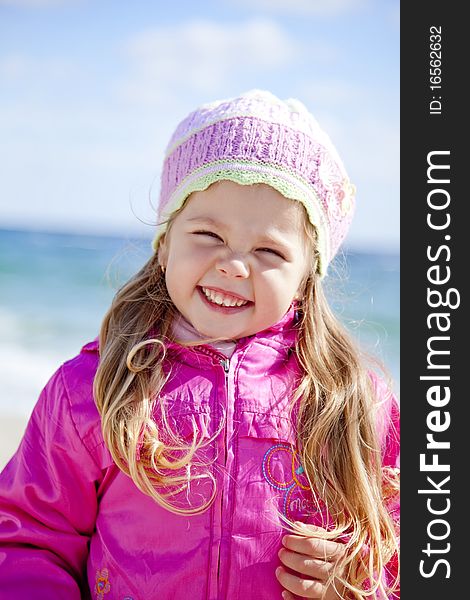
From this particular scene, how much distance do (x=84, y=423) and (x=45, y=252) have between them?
484 inches

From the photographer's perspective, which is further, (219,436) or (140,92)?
(140,92)

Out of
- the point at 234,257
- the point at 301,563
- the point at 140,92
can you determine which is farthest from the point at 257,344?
the point at 140,92

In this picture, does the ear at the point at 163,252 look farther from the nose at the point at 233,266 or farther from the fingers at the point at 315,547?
the fingers at the point at 315,547

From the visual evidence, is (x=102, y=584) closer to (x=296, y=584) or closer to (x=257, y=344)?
(x=296, y=584)

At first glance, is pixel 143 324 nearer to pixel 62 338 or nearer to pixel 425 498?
pixel 425 498

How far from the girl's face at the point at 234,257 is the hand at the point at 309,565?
0.55 m

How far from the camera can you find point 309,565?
6.59 feet

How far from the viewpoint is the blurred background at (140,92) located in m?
16.2

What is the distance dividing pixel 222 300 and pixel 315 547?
25.9 inches

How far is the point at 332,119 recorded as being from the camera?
17.9 m

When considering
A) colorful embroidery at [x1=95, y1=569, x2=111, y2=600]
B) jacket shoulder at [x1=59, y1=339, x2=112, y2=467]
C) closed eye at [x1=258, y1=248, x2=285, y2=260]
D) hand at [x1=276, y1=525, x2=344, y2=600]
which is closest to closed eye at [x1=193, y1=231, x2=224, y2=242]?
closed eye at [x1=258, y1=248, x2=285, y2=260]

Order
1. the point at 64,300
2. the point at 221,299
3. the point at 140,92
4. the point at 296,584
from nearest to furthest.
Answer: the point at 296,584
the point at 221,299
the point at 64,300
the point at 140,92

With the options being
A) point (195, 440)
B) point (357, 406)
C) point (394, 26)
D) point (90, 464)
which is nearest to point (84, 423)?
point (90, 464)

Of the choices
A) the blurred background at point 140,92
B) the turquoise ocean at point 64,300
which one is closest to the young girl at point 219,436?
the turquoise ocean at point 64,300
